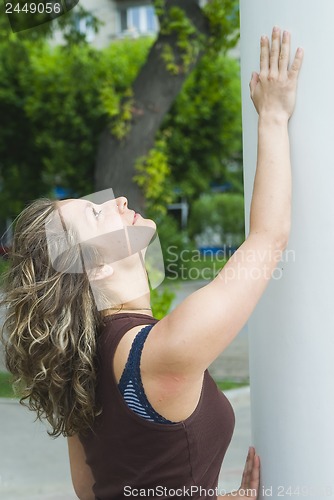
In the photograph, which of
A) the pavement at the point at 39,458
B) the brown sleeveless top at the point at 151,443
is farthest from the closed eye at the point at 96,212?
the pavement at the point at 39,458

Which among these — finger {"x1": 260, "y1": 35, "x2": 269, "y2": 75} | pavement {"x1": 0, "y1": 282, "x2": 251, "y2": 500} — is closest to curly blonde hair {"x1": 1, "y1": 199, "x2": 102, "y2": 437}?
finger {"x1": 260, "y1": 35, "x2": 269, "y2": 75}

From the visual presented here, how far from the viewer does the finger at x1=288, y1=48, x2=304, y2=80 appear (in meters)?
1.44

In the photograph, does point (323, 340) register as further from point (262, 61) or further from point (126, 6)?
point (126, 6)

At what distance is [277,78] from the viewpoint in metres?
1.48

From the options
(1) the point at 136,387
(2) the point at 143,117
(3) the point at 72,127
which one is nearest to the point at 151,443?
(1) the point at 136,387

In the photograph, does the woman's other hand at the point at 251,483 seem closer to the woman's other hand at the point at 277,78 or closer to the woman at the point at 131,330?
the woman at the point at 131,330

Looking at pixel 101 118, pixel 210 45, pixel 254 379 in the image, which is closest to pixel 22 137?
pixel 101 118

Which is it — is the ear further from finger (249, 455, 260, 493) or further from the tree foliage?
the tree foliage

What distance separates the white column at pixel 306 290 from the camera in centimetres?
142

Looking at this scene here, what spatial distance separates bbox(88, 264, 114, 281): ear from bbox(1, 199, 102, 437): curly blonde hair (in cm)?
2

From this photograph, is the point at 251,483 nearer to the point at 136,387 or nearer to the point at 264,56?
the point at 136,387

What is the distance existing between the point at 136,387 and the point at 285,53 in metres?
0.76

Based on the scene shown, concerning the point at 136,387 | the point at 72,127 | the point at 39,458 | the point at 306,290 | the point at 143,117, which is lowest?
the point at 39,458

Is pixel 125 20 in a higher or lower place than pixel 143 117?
higher
